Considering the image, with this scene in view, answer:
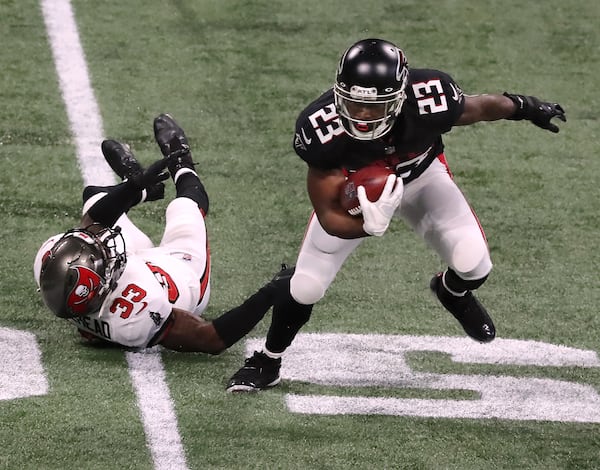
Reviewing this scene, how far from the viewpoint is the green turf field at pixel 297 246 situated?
15.7 ft

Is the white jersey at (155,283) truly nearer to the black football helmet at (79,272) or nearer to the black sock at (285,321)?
the black football helmet at (79,272)

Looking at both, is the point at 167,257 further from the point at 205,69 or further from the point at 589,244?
the point at 205,69

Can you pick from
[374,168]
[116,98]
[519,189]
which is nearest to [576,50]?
[519,189]

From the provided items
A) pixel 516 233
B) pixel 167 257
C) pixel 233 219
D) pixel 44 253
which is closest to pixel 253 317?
pixel 167 257

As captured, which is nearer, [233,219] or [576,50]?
[233,219]

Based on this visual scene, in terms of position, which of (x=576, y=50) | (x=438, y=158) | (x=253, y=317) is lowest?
(x=576, y=50)

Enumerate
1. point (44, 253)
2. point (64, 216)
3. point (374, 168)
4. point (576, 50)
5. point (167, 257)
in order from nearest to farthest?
point (374, 168) < point (44, 253) < point (167, 257) < point (64, 216) < point (576, 50)

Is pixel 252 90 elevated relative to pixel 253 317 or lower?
lower

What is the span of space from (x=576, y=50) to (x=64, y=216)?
13.2ft

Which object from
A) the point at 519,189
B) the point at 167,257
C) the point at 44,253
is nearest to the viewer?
the point at 44,253

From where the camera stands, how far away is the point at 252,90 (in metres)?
7.97

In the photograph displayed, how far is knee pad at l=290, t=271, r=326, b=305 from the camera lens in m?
4.92

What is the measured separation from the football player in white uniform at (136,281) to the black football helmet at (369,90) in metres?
0.91

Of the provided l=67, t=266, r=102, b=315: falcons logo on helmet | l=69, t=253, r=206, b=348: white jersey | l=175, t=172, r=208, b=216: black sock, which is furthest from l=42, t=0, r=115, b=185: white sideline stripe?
l=67, t=266, r=102, b=315: falcons logo on helmet
